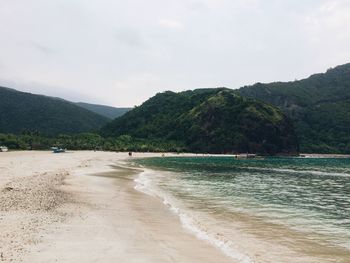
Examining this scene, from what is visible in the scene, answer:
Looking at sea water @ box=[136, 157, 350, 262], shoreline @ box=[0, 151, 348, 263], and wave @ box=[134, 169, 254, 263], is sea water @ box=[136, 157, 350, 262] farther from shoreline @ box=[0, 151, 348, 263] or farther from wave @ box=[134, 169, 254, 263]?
shoreline @ box=[0, 151, 348, 263]

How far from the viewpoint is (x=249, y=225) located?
73.5 ft

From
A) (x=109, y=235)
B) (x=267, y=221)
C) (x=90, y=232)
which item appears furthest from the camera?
(x=267, y=221)

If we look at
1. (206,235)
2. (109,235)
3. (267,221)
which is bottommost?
(267,221)

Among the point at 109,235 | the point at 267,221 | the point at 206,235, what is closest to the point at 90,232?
the point at 109,235

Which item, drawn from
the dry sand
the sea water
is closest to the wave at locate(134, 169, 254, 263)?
the sea water

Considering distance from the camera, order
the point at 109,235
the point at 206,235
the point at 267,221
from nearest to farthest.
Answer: the point at 109,235 → the point at 206,235 → the point at 267,221

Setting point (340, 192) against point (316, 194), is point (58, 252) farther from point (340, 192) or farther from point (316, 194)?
point (340, 192)

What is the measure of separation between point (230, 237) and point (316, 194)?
2595 centimetres

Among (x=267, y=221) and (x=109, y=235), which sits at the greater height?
(x=109, y=235)

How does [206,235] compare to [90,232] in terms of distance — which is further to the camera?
[206,235]

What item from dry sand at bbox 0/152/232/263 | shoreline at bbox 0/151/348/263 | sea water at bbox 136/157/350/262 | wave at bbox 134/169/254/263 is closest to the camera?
dry sand at bbox 0/152/232/263

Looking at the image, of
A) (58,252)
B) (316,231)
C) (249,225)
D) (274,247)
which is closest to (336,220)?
(316,231)

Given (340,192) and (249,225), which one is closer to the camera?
(249,225)

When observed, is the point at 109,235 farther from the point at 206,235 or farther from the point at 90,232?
the point at 206,235
